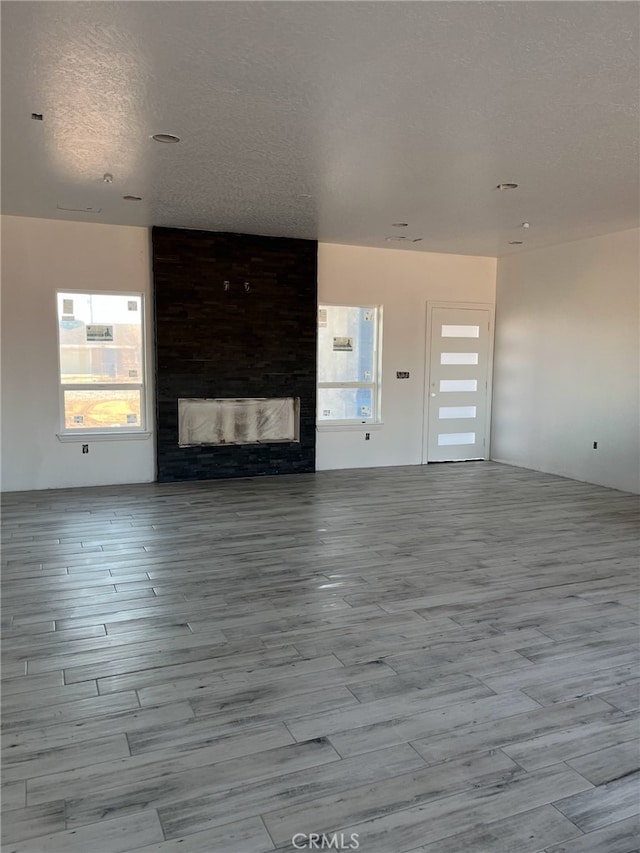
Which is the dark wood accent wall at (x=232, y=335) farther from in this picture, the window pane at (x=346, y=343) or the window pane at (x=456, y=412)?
the window pane at (x=456, y=412)

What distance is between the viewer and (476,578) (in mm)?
3906

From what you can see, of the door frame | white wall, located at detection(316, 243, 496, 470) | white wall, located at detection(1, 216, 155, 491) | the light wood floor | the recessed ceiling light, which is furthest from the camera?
the door frame

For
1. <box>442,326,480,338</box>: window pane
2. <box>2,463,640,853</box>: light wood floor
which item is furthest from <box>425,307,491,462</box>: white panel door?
<box>2,463,640,853</box>: light wood floor

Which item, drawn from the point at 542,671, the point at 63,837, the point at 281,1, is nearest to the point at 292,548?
the point at 542,671

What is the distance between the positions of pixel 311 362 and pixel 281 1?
5.11 meters

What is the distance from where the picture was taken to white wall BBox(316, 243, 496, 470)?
7500mm

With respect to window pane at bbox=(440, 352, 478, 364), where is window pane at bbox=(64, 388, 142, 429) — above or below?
below

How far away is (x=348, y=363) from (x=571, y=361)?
2648 mm

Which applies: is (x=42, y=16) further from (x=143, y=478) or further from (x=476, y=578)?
(x=143, y=478)

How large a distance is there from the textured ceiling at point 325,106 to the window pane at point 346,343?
79.7 inches

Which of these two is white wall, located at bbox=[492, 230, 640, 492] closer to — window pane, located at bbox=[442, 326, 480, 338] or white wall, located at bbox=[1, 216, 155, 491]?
window pane, located at bbox=[442, 326, 480, 338]

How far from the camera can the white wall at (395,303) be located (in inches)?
295

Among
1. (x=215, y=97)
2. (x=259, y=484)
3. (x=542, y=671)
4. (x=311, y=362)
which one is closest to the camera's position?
(x=542, y=671)

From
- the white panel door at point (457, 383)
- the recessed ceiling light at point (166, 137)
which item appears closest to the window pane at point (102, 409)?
the recessed ceiling light at point (166, 137)
